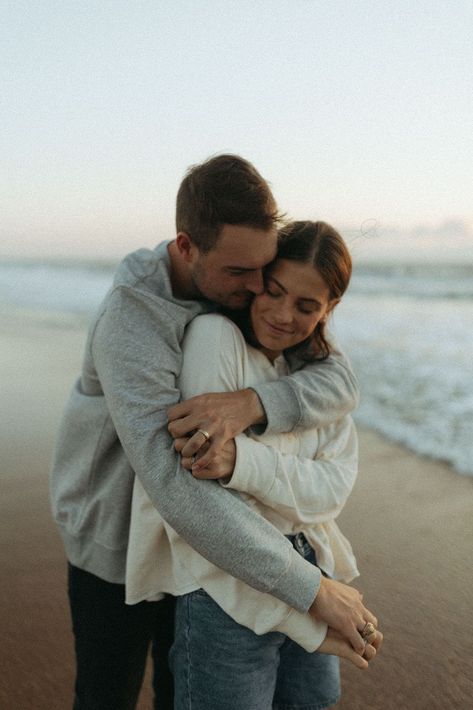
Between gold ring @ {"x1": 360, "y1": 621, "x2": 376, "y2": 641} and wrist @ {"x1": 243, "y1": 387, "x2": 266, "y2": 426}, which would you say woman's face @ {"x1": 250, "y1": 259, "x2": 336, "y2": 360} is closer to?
wrist @ {"x1": 243, "y1": 387, "x2": 266, "y2": 426}

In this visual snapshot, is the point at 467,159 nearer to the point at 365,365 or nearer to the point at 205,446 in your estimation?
the point at 365,365

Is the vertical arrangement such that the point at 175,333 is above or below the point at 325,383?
above

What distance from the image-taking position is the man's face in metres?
1.76

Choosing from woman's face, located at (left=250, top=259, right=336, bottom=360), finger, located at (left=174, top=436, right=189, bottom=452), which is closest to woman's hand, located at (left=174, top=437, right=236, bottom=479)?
finger, located at (left=174, top=436, right=189, bottom=452)

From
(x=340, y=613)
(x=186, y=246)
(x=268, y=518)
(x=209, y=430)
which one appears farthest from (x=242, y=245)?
(x=340, y=613)

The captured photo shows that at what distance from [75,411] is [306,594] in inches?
31.3

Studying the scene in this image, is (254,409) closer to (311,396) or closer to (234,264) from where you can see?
(311,396)

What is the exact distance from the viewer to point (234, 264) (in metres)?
1.77

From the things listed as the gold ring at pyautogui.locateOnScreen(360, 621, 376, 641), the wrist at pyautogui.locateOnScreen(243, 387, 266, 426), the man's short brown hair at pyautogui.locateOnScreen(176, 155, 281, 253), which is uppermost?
the man's short brown hair at pyautogui.locateOnScreen(176, 155, 281, 253)

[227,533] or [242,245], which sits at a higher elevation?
[242,245]

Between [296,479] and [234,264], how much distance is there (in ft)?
1.94

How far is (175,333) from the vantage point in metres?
1.61

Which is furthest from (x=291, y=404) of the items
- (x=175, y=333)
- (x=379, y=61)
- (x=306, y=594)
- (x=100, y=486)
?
(x=379, y=61)

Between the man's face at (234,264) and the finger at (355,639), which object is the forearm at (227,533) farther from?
the man's face at (234,264)
